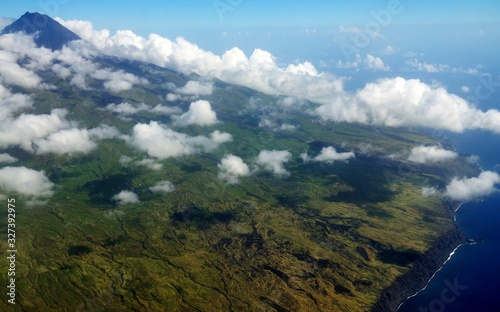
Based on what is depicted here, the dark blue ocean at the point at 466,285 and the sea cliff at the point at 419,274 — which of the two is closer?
the dark blue ocean at the point at 466,285

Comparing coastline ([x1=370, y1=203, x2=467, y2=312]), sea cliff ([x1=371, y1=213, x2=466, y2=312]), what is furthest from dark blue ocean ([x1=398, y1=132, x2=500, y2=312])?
sea cliff ([x1=371, y1=213, x2=466, y2=312])

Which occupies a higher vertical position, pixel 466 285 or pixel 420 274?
pixel 420 274

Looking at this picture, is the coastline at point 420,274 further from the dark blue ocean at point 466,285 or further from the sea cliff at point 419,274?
the dark blue ocean at point 466,285

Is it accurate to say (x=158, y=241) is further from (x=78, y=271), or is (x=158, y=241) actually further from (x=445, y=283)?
(x=445, y=283)

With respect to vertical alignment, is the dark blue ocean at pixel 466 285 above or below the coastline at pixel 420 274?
below

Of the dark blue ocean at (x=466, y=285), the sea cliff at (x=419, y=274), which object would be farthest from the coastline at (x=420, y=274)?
the dark blue ocean at (x=466, y=285)

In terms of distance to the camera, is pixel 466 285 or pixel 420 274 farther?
pixel 420 274

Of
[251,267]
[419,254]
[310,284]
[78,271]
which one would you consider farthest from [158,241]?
[419,254]

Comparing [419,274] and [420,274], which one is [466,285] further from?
[419,274]

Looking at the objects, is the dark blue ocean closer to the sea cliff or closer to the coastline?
the coastline

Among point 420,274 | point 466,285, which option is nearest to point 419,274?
point 420,274
